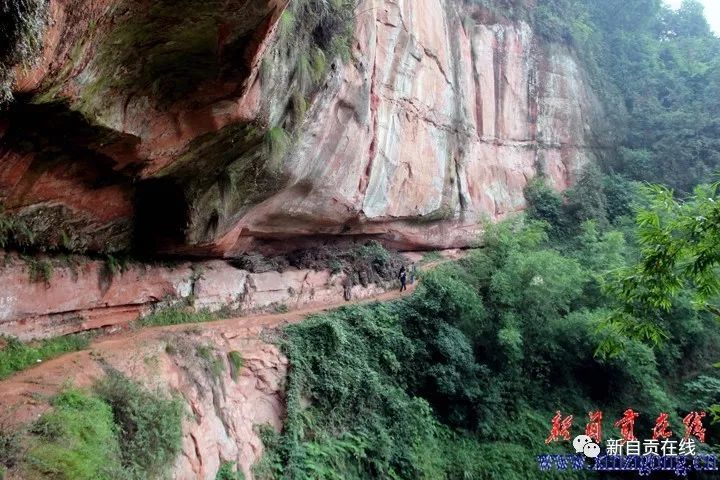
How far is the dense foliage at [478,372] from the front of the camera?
877 centimetres

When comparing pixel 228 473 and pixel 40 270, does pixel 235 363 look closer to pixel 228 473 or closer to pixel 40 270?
pixel 228 473

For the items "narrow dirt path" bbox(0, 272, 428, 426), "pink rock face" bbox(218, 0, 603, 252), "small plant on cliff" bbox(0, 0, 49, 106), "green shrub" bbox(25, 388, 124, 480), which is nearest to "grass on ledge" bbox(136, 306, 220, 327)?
"narrow dirt path" bbox(0, 272, 428, 426)

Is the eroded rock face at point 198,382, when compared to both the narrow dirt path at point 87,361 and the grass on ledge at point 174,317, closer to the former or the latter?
the narrow dirt path at point 87,361

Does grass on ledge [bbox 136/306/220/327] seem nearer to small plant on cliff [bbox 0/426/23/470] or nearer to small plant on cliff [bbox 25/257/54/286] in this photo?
small plant on cliff [bbox 25/257/54/286]

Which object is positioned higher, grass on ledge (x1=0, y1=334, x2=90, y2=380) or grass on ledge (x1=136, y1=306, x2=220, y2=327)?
grass on ledge (x1=136, y1=306, x2=220, y2=327)

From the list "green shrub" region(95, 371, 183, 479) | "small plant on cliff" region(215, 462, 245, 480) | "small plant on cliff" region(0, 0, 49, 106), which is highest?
"small plant on cliff" region(0, 0, 49, 106)

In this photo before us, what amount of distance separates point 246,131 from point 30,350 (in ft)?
14.5

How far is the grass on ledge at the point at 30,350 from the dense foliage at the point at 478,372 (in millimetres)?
3379

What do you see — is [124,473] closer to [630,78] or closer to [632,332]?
[632,332]

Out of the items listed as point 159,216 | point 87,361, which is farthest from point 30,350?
point 159,216

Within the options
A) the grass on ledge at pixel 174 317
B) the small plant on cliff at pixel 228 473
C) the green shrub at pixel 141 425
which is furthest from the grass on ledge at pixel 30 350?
the small plant on cliff at pixel 228 473

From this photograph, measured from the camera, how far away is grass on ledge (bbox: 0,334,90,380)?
19.5 feet

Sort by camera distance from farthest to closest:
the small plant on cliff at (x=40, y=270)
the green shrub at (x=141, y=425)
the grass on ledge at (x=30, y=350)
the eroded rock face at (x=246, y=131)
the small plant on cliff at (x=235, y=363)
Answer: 1. the small plant on cliff at (x=235, y=363)
2. the small plant on cliff at (x=40, y=270)
3. the grass on ledge at (x=30, y=350)
4. the green shrub at (x=141, y=425)
5. the eroded rock face at (x=246, y=131)

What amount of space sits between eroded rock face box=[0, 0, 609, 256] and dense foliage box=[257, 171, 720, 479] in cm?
290
